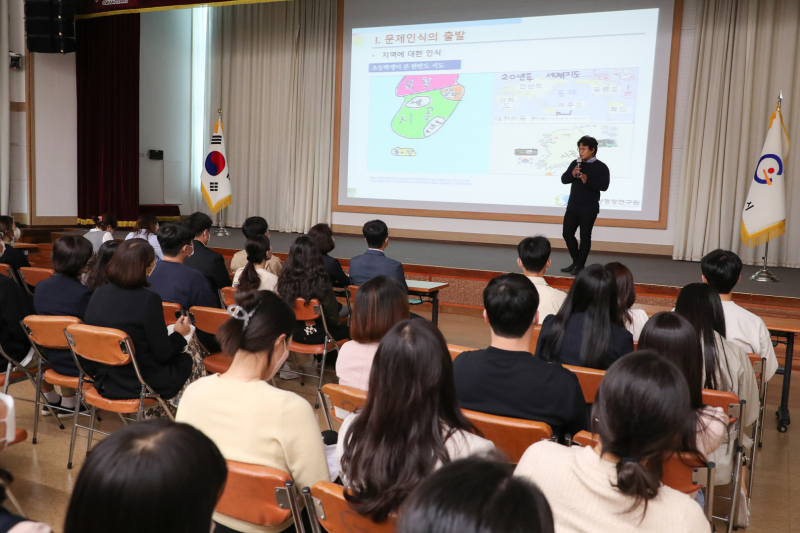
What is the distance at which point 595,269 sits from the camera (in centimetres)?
239

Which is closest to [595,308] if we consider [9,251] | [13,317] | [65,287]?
[65,287]

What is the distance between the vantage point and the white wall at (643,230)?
683cm

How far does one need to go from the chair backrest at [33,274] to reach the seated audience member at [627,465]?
408cm

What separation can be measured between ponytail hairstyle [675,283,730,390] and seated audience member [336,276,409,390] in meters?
1.05

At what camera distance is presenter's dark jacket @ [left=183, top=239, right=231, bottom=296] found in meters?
4.12

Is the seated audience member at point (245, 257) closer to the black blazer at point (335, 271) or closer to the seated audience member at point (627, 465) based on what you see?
the black blazer at point (335, 271)

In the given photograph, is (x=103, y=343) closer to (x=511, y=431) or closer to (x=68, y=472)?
(x=68, y=472)

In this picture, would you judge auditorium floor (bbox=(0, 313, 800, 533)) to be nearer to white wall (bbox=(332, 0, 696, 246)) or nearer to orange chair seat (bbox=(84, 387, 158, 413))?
orange chair seat (bbox=(84, 387, 158, 413))

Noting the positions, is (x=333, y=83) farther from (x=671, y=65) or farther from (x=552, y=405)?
(x=552, y=405)

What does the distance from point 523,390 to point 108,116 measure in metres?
8.34

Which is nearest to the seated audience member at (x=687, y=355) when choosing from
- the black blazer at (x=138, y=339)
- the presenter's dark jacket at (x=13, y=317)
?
the black blazer at (x=138, y=339)

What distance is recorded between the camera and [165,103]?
32.5 feet

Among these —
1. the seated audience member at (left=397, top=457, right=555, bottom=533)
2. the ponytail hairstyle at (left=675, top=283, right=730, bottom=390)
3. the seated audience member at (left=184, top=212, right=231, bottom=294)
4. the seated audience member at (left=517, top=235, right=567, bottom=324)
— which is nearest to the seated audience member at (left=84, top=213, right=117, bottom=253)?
the seated audience member at (left=184, top=212, right=231, bottom=294)

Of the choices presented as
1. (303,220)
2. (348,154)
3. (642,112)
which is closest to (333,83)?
(348,154)
